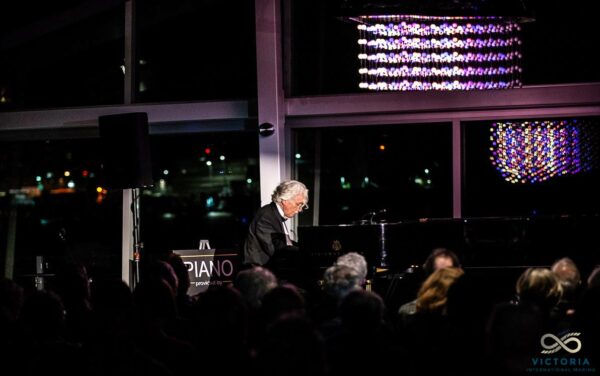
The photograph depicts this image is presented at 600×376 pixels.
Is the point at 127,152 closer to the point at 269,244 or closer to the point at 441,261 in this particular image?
the point at 269,244

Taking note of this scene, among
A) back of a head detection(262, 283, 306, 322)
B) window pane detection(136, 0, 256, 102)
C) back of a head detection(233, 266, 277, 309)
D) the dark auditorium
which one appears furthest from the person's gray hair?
back of a head detection(262, 283, 306, 322)

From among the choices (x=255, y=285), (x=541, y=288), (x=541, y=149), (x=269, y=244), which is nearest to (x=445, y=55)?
(x=541, y=149)

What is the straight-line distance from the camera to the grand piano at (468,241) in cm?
651

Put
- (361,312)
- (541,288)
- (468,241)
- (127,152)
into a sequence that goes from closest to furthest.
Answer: (361,312) → (541,288) → (468,241) → (127,152)

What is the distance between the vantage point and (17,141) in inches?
368

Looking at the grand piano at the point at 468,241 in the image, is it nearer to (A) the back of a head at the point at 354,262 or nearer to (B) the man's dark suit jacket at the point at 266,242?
(B) the man's dark suit jacket at the point at 266,242

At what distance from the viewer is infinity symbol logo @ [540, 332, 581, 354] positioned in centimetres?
477

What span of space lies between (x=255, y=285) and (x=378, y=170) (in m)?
3.99

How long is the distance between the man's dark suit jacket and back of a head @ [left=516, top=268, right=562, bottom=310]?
95.9 inches

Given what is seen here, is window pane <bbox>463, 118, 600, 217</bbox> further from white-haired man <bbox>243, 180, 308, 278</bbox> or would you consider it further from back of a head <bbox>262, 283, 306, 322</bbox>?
back of a head <bbox>262, 283, 306, 322</bbox>

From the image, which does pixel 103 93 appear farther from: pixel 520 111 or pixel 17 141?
pixel 520 111

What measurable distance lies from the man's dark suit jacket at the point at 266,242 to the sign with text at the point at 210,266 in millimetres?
1096

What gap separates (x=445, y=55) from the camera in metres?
7.77

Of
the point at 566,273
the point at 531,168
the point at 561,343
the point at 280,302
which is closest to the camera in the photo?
the point at 280,302
